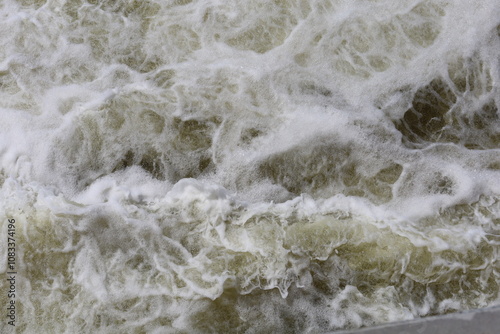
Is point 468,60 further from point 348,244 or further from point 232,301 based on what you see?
point 232,301

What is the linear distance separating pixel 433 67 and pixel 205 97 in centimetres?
193

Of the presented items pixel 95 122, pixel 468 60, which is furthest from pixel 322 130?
pixel 95 122

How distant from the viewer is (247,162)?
344 cm

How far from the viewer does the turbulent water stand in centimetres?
310

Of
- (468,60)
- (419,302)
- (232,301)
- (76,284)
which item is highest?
(468,60)

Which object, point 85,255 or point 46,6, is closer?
point 85,255

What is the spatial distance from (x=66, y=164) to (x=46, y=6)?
1529mm

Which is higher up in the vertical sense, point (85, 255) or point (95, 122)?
point (95, 122)

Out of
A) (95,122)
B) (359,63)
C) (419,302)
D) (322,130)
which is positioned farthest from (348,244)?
(95,122)

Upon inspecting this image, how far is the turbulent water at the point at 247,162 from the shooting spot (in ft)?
10.2

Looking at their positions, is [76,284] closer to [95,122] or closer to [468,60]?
[95,122]

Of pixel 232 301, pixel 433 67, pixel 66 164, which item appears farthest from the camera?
pixel 433 67

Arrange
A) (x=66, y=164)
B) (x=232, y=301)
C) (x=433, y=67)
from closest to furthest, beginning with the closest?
(x=232, y=301) < (x=66, y=164) < (x=433, y=67)

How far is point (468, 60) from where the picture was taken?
371cm
